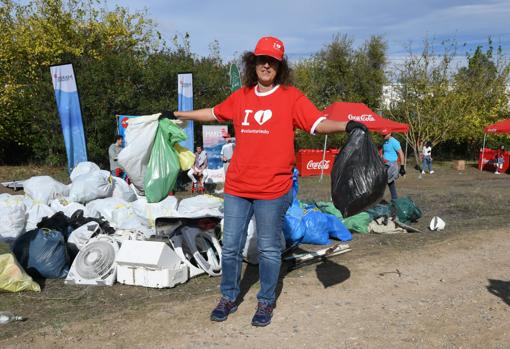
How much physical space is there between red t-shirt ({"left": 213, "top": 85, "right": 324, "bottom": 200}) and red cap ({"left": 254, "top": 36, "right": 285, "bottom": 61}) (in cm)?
23

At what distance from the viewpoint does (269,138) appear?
324 centimetres

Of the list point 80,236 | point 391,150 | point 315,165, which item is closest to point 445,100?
point 315,165

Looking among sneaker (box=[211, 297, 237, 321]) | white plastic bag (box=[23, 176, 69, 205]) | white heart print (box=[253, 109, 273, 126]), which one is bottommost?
sneaker (box=[211, 297, 237, 321])

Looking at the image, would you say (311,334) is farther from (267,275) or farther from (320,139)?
(320,139)

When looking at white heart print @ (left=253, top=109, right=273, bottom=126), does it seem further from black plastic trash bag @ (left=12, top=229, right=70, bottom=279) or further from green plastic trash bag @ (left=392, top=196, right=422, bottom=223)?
green plastic trash bag @ (left=392, top=196, right=422, bottom=223)

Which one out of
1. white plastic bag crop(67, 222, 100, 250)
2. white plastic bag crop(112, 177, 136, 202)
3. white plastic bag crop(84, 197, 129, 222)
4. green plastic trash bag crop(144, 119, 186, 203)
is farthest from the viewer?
white plastic bag crop(112, 177, 136, 202)

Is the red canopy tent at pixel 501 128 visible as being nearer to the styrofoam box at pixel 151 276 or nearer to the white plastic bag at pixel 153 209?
the white plastic bag at pixel 153 209

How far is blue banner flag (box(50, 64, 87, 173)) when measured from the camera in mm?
10883

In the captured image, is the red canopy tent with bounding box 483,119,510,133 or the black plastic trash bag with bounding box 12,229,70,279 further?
the red canopy tent with bounding box 483,119,510,133

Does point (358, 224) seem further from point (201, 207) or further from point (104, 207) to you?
point (104, 207)

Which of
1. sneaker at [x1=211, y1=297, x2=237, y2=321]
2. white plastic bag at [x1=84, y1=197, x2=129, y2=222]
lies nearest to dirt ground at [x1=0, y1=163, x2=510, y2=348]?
sneaker at [x1=211, y1=297, x2=237, y2=321]

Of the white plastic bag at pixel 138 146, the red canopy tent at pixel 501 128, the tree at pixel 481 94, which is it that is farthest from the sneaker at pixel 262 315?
the tree at pixel 481 94

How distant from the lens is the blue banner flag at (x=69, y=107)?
35.7ft

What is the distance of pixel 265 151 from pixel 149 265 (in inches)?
73.5
